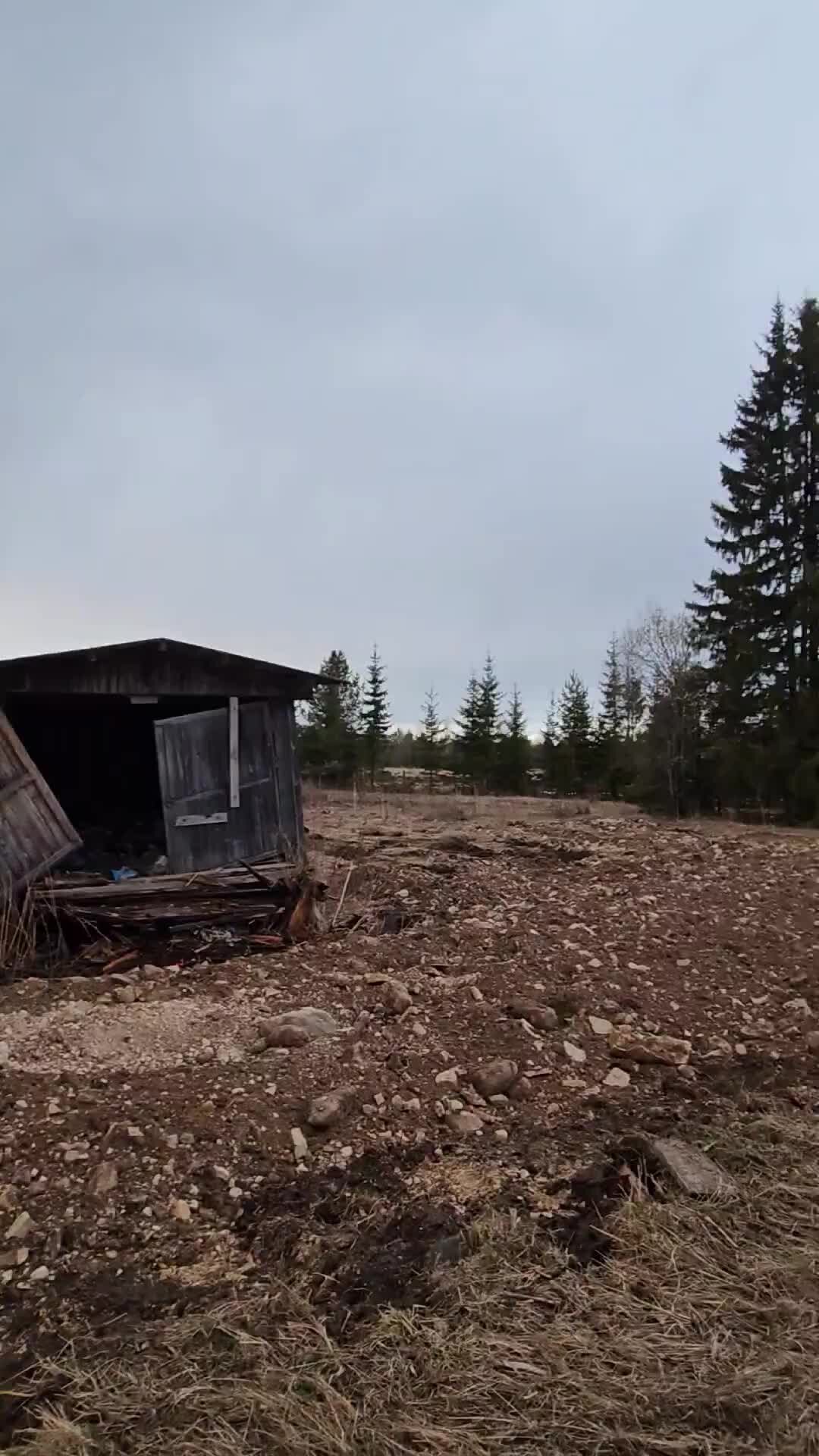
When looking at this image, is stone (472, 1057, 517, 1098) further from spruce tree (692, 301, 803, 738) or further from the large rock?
spruce tree (692, 301, 803, 738)

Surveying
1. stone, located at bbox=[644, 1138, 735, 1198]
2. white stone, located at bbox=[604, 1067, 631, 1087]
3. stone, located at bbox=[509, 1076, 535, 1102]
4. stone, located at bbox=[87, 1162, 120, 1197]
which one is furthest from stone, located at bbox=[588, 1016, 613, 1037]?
stone, located at bbox=[87, 1162, 120, 1197]

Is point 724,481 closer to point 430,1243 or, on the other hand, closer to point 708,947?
point 708,947

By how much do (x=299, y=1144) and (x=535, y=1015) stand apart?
1.83 metres

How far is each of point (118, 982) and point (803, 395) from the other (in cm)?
2148

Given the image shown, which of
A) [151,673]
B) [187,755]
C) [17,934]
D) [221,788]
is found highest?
[151,673]

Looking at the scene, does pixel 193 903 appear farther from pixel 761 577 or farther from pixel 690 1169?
pixel 761 577

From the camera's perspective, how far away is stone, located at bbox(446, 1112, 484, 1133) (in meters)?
3.70

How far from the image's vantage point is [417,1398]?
6.98ft

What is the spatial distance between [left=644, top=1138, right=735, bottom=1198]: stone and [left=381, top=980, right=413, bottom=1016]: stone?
5.91ft

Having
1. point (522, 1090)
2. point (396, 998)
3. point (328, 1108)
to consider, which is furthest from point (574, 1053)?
point (328, 1108)

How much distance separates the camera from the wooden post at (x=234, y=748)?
8734 millimetres

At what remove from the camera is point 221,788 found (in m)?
8.76

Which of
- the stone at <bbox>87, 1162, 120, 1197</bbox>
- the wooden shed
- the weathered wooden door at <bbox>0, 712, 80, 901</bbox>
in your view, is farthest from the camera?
A: the wooden shed

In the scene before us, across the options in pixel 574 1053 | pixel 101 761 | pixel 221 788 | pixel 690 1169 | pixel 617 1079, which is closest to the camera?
pixel 690 1169
